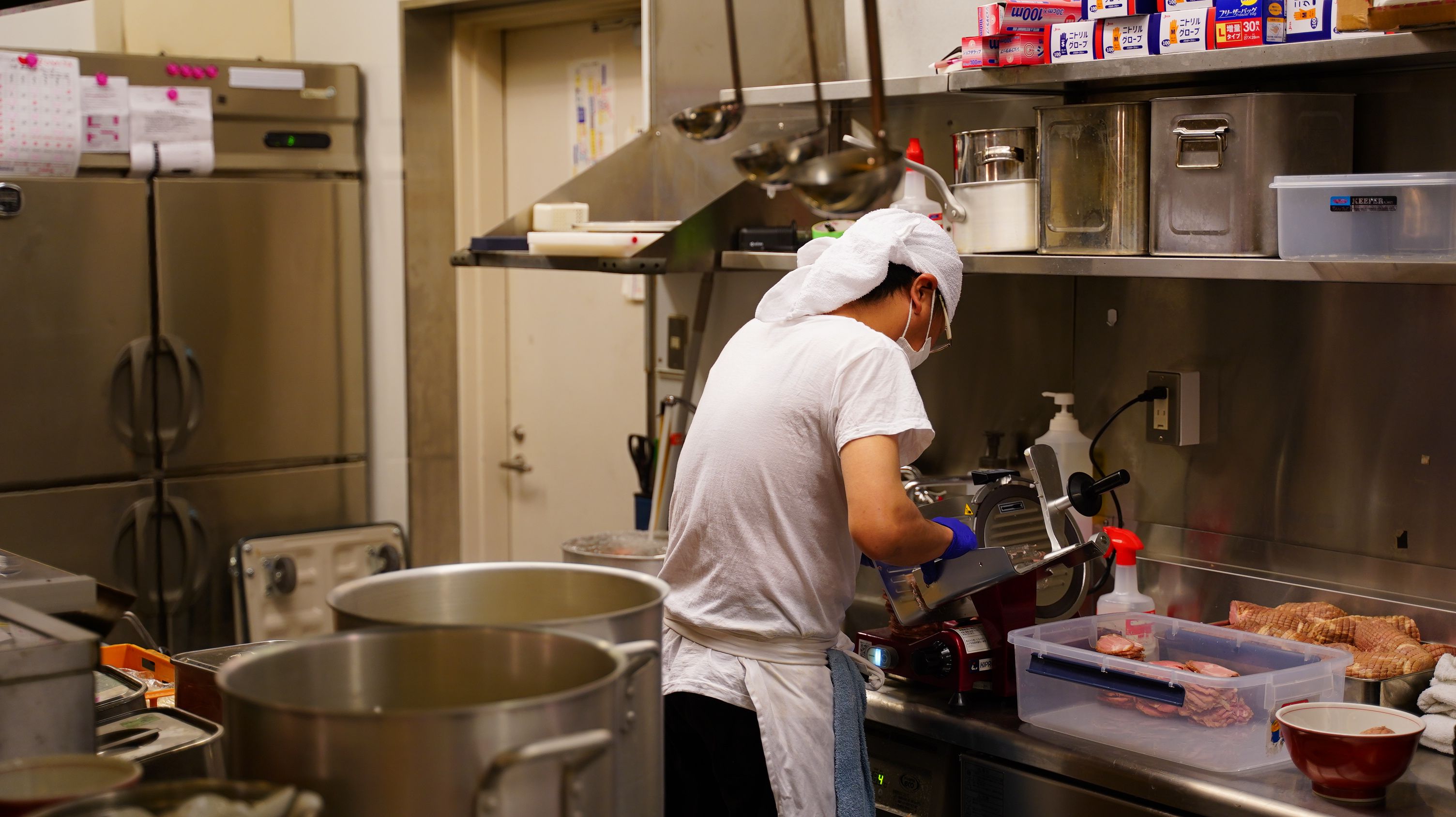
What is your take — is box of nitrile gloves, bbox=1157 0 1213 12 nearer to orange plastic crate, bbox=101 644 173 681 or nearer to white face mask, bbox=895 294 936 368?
white face mask, bbox=895 294 936 368

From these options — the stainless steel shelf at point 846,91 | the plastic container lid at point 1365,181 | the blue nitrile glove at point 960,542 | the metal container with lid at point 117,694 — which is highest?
the stainless steel shelf at point 846,91

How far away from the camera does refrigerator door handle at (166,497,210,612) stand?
3.69 m

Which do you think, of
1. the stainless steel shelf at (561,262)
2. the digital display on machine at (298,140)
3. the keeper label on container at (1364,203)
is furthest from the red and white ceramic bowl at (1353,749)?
the digital display on machine at (298,140)

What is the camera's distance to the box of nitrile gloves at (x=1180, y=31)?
81.1 inches

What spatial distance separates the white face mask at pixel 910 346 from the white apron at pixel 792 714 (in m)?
0.47

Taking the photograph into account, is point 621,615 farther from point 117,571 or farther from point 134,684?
point 117,571

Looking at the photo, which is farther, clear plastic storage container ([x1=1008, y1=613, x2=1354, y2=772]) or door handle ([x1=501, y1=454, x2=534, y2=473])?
door handle ([x1=501, y1=454, x2=534, y2=473])

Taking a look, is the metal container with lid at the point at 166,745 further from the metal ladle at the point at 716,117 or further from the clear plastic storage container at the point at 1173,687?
the clear plastic storage container at the point at 1173,687

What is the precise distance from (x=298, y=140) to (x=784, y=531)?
249cm

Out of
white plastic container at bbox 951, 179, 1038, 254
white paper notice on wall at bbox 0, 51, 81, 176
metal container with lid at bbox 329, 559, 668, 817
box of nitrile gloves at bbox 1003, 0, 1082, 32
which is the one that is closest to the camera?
metal container with lid at bbox 329, 559, 668, 817

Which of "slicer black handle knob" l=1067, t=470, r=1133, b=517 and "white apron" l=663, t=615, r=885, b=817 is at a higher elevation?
"slicer black handle knob" l=1067, t=470, r=1133, b=517

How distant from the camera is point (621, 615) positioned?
110 cm

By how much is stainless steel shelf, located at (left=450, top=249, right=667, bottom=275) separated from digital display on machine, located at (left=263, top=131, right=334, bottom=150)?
1050mm

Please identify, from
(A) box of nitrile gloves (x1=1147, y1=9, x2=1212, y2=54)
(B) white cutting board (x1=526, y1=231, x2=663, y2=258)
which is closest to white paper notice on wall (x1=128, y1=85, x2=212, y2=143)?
(B) white cutting board (x1=526, y1=231, x2=663, y2=258)
